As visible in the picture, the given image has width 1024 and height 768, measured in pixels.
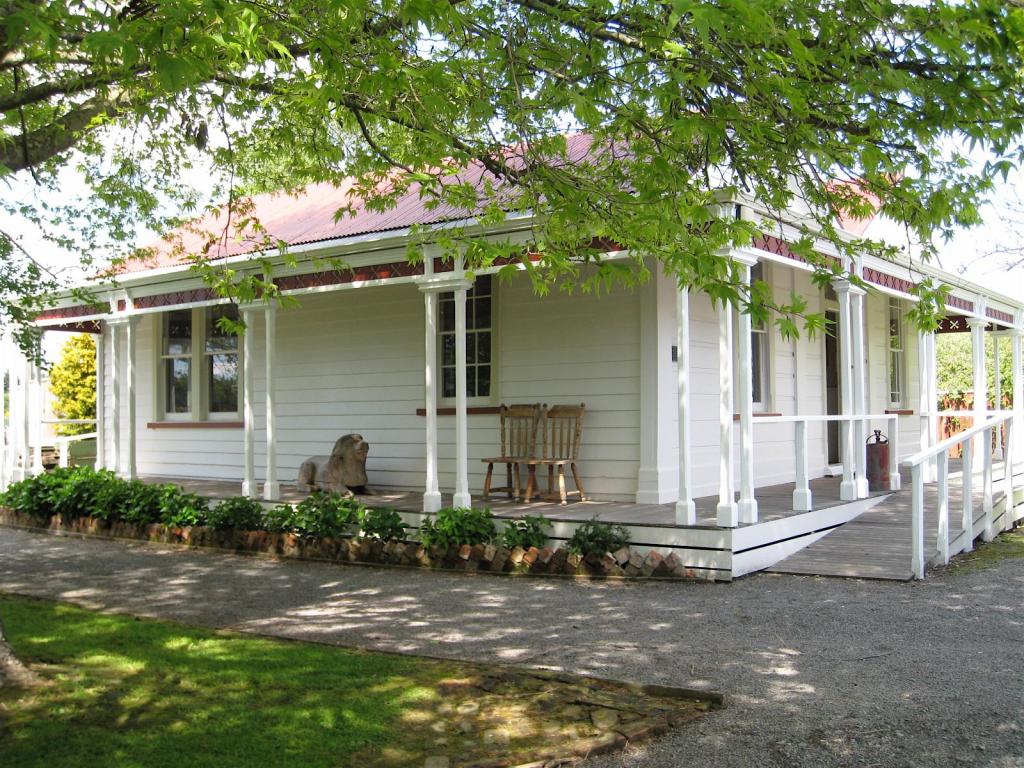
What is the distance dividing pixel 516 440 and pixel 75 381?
16.3 m

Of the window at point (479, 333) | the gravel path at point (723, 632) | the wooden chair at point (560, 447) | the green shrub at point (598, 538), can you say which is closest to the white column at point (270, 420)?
the gravel path at point (723, 632)

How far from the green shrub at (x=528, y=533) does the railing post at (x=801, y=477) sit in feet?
7.97

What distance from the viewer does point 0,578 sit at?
911cm

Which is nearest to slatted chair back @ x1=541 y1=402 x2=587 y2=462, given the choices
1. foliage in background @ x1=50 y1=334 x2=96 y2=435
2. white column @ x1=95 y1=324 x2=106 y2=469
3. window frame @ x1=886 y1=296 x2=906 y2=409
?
window frame @ x1=886 y1=296 x2=906 y2=409

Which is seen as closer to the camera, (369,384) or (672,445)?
(672,445)

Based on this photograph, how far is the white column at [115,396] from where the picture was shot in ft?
43.8

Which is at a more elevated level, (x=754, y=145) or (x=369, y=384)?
(x=754, y=145)

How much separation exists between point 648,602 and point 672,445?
2920mm

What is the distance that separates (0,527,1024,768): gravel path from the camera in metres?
4.35

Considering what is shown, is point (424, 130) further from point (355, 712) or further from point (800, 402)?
point (800, 402)

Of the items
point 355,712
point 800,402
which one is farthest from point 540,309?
point 355,712

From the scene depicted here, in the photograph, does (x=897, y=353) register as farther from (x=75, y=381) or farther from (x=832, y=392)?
(x=75, y=381)

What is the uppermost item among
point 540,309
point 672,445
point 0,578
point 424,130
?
point 424,130

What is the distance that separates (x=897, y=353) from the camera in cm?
1551
